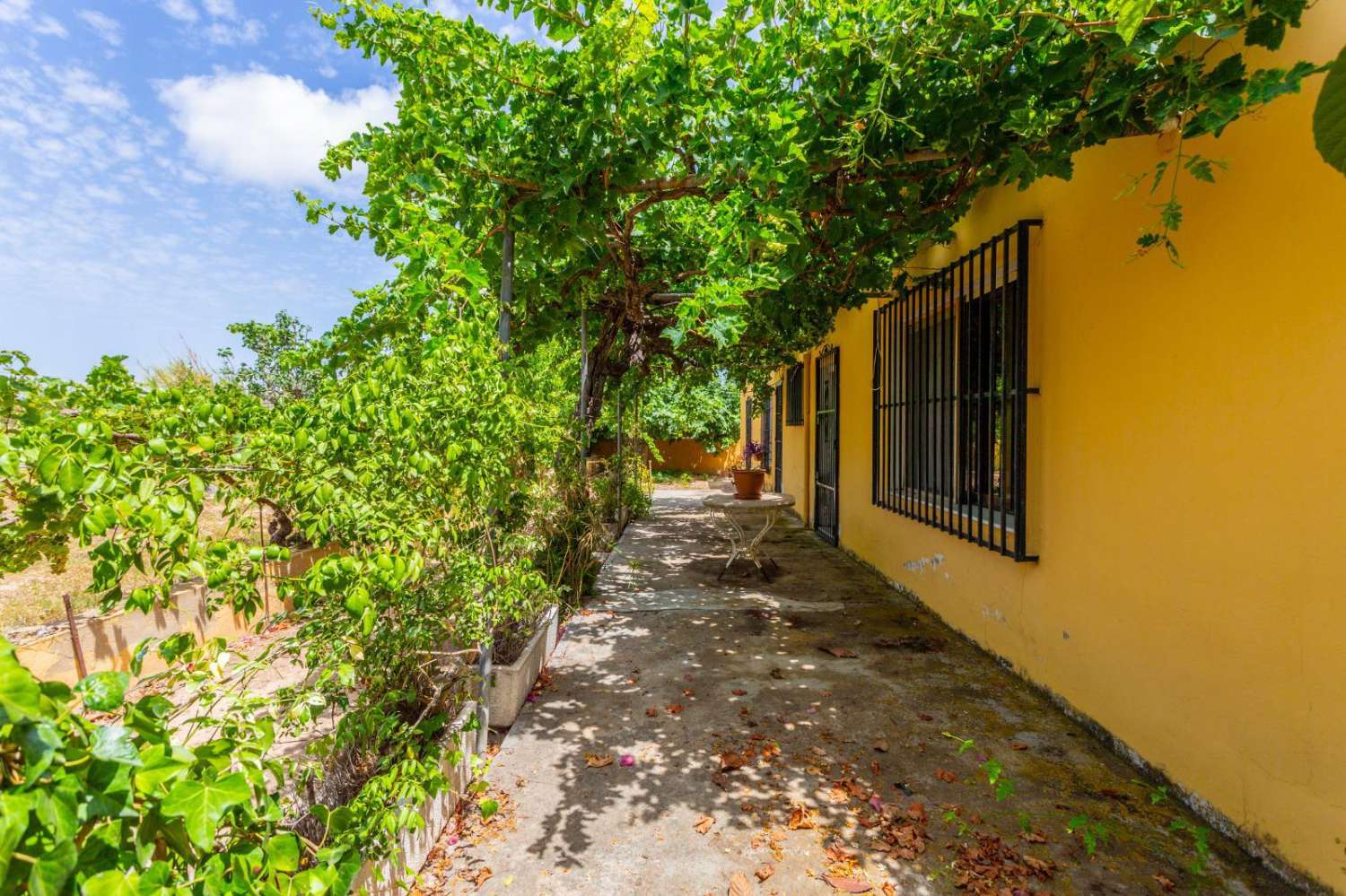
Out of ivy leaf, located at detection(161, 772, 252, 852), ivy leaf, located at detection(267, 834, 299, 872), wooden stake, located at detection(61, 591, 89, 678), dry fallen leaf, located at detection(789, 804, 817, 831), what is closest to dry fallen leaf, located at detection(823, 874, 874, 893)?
dry fallen leaf, located at detection(789, 804, 817, 831)

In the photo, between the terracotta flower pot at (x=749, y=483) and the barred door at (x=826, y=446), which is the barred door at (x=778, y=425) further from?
the terracotta flower pot at (x=749, y=483)

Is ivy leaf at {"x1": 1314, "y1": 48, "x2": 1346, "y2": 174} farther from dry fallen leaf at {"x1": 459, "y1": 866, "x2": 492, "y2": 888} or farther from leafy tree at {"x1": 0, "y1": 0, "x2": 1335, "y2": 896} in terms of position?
dry fallen leaf at {"x1": 459, "y1": 866, "x2": 492, "y2": 888}

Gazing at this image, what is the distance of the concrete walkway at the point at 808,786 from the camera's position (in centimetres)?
207

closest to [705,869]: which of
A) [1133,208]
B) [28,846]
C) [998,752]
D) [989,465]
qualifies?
[998,752]

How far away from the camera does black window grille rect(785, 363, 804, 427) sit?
33.3 feet

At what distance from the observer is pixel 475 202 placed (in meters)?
2.96

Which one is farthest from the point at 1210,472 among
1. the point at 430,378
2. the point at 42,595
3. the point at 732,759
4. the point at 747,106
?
the point at 42,595

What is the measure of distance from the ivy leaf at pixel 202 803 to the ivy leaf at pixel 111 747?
0.07 m

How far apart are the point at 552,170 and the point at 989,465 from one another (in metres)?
3.15

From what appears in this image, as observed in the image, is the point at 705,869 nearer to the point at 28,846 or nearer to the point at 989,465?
the point at 28,846

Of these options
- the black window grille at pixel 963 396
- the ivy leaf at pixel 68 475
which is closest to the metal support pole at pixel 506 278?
the ivy leaf at pixel 68 475

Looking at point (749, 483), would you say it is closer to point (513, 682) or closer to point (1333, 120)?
point (513, 682)

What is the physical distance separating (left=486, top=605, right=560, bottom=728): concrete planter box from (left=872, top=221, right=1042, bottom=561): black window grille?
2895 mm

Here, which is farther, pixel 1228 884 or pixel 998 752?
pixel 998 752
